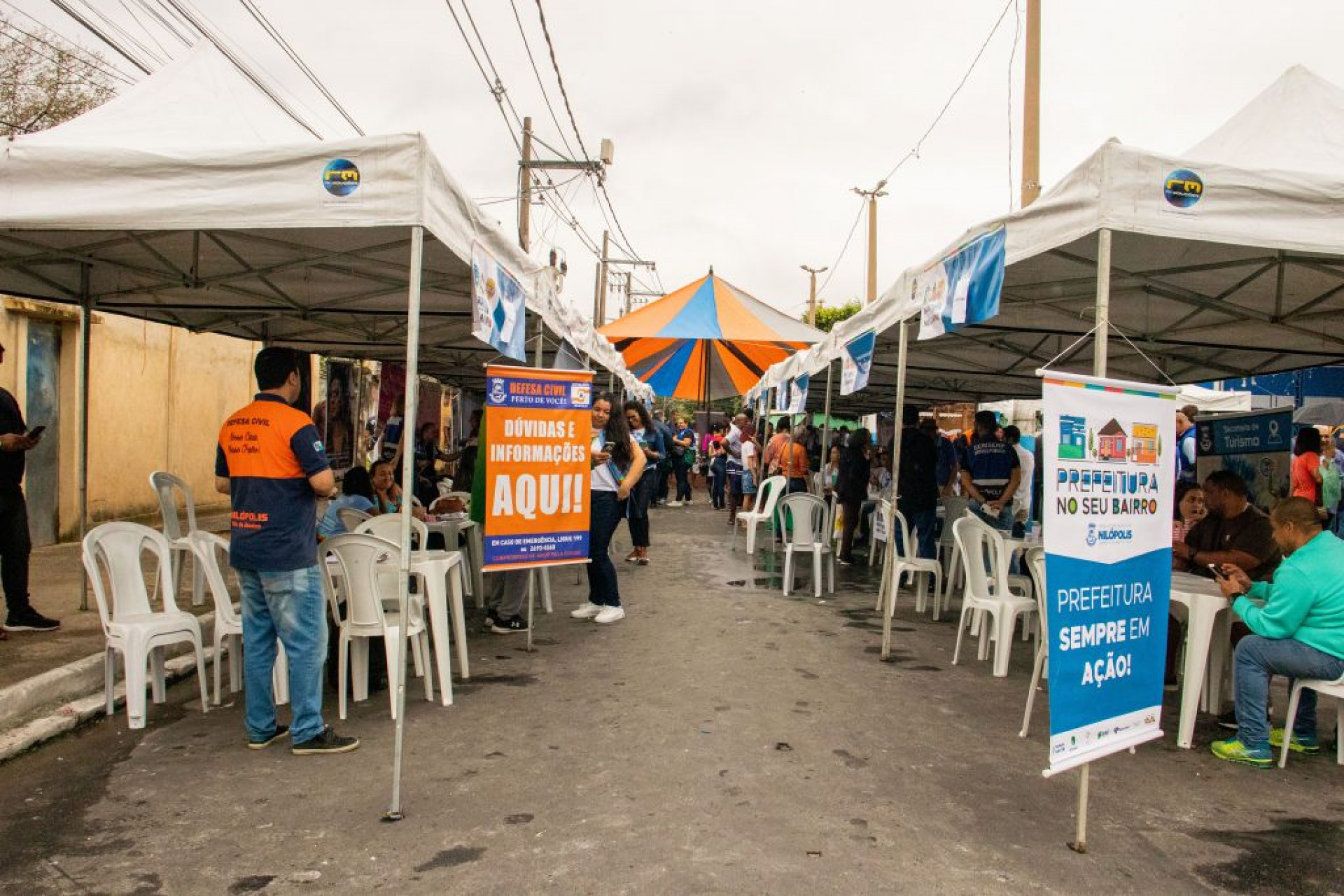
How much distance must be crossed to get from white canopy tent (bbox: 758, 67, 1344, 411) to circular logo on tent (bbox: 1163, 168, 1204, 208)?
27 mm

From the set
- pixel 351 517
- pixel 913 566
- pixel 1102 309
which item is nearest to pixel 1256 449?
pixel 913 566

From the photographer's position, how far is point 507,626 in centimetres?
715

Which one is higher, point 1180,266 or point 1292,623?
point 1180,266

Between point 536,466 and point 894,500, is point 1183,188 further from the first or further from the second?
point 536,466

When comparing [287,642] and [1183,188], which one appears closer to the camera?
[1183,188]

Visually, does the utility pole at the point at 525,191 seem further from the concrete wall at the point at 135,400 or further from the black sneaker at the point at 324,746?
the black sneaker at the point at 324,746

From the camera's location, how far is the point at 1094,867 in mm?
3375

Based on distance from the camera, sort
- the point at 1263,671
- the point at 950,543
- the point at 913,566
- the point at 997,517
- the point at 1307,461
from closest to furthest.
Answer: the point at 1263,671 → the point at 913,566 → the point at 950,543 → the point at 997,517 → the point at 1307,461

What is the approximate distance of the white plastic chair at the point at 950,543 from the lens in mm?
8930

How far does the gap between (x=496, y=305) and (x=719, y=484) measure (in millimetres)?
15917

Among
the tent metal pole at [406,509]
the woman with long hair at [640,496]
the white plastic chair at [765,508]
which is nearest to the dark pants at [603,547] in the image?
the woman with long hair at [640,496]

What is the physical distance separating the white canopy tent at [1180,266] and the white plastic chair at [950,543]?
1.76 m

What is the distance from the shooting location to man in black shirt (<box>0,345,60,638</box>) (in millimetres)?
5977

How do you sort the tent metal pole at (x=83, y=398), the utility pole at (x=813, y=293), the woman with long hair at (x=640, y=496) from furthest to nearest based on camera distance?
the utility pole at (x=813, y=293) < the woman with long hair at (x=640, y=496) < the tent metal pole at (x=83, y=398)
